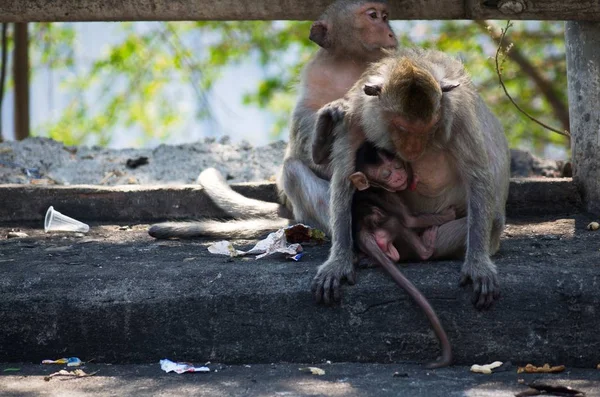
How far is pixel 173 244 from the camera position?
543 centimetres

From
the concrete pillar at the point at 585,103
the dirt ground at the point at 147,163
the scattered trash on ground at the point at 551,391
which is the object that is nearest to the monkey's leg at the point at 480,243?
the scattered trash on ground at the point at 551,391

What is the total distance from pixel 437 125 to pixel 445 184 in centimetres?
50

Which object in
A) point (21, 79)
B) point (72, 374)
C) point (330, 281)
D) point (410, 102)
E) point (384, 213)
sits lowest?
point (72, 374)

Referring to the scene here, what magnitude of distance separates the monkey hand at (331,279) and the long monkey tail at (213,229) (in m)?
1.24

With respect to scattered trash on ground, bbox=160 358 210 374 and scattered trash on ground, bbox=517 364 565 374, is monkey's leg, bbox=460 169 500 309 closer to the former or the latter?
scattered trash on ground, bbox=517 364 565 374

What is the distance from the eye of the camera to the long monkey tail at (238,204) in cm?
596

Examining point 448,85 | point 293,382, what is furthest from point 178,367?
point 448,85

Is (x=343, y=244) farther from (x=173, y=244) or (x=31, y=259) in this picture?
(x=31, y=259)

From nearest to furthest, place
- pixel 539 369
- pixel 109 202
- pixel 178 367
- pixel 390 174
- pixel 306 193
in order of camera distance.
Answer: pixel 539 369, pixel 178 367, pixel 390 174, pixel 306 193, pixel 109 202

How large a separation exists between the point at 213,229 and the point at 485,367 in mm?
2083

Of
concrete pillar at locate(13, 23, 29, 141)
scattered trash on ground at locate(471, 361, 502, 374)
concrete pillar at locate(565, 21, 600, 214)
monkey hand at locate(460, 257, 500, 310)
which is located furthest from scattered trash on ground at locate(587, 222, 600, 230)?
concrete pillar at locate(13, 23, 29, 141)

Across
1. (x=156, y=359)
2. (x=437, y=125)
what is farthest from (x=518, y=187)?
(x=156, y=359)

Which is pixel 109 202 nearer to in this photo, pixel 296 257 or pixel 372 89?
pixel 296 257

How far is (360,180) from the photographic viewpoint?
4.71m
